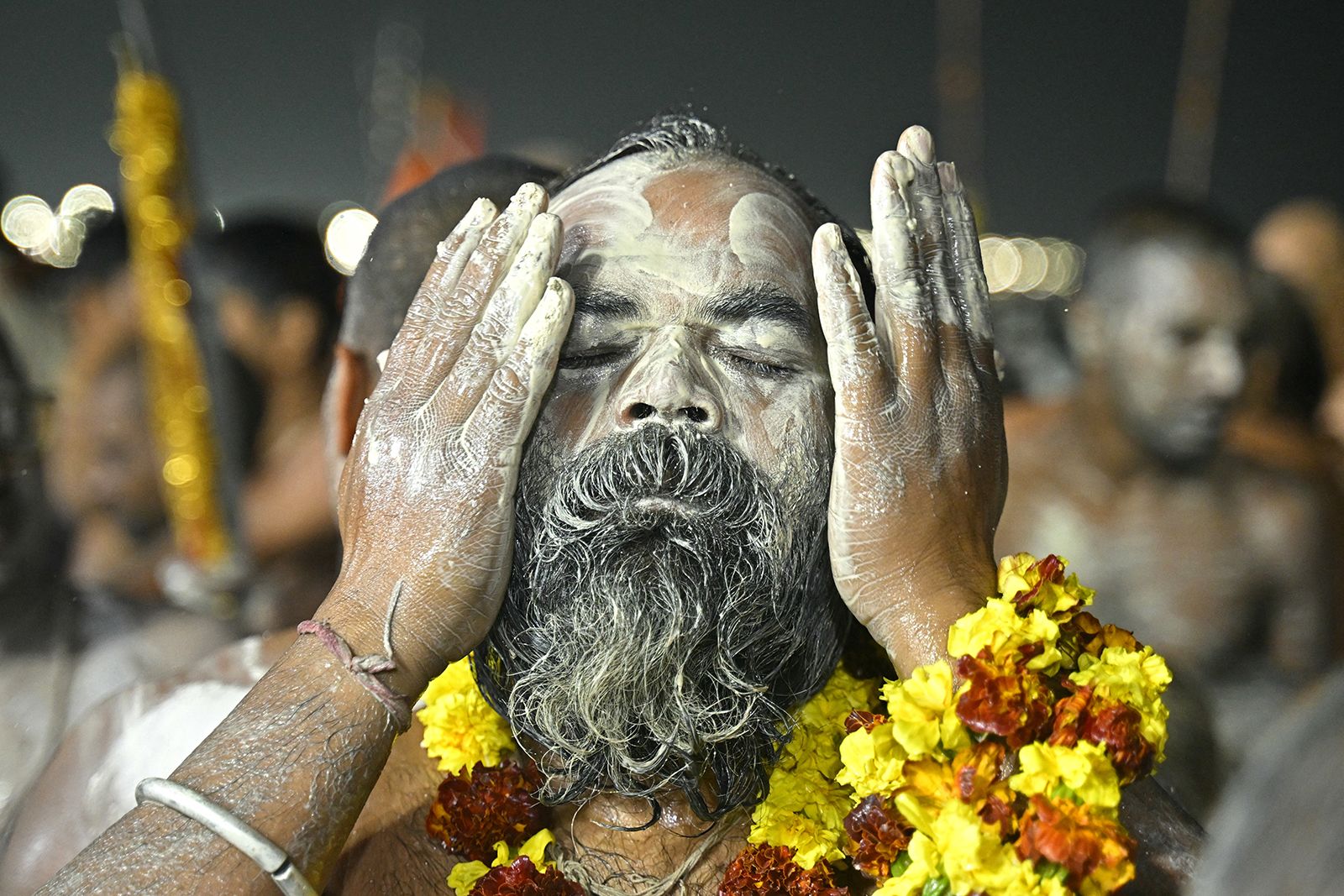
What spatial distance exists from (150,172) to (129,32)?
567mm

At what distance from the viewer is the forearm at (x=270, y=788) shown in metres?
2.08

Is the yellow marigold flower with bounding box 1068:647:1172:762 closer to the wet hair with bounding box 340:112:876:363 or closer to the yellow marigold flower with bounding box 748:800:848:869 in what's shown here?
the yellow marigold flower with bounding box 748:800:848:869

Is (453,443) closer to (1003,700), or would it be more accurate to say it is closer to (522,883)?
(522,883)

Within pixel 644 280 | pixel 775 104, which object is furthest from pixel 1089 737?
pixel 775 104

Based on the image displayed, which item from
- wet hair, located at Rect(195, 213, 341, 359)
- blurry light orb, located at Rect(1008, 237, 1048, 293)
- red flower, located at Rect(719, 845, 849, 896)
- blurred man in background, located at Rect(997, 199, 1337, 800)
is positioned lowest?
blurry light orb, located at Rect(1008, 237, 1048, 293)

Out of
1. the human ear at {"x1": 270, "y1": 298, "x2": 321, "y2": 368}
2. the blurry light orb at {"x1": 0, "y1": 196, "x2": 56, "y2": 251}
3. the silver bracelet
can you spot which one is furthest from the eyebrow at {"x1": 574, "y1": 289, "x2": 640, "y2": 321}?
the blurry light orb at {"x1": 0, "y1": 196, "x2": 56, "y2": 251}

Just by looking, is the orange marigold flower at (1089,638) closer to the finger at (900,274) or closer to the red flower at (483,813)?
the finger at (900,274)

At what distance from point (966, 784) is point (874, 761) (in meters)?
0.17

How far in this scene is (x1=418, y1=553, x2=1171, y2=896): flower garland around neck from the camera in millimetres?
2012

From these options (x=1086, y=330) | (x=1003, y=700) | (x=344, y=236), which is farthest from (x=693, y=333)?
(x=344, y=236)

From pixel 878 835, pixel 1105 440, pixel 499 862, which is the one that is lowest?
Answer: pixel 1105 440

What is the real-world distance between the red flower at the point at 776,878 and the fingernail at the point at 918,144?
129cm

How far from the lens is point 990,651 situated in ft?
7.16

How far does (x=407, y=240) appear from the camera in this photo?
3.51 meters
